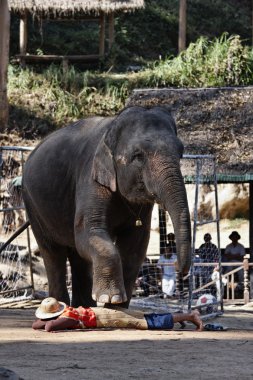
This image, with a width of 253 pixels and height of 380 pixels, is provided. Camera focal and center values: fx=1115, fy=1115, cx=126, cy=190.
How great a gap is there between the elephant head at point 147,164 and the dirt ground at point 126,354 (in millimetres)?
806

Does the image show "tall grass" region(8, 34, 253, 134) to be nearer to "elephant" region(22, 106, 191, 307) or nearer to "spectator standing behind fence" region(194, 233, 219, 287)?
"spectator standing behind fence" region(194, 233, 219, 287)

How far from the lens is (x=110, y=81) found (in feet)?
104

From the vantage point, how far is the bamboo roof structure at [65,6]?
33531mm

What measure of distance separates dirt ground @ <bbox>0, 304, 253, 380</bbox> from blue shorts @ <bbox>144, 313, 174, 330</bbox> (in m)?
0.13

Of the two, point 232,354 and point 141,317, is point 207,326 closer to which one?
point 141,317

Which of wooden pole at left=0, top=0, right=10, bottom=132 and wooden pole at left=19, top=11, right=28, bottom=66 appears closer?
wooden pole at left=0, top=0, right=10, bottom=132

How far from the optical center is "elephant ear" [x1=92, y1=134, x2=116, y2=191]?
10758 millimetres

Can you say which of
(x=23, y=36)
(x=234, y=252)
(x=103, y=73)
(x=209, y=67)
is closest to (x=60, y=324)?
(x=234, y=252)

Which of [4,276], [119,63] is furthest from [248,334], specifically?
[119,63]

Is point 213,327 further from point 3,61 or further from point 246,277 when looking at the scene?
point 3,61

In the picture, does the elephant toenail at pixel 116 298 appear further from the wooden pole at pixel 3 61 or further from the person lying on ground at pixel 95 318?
the wooden pole at pixel 3 61

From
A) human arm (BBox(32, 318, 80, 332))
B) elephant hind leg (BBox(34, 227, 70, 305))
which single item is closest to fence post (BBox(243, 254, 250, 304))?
elephant hind leg (BBox(34, 227, 70, 305))

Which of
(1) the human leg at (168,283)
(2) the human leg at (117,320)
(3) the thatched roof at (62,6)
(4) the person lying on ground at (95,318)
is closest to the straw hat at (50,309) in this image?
(4) the person lying on ground at (95,318)

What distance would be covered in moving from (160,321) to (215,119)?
10.5 meters
